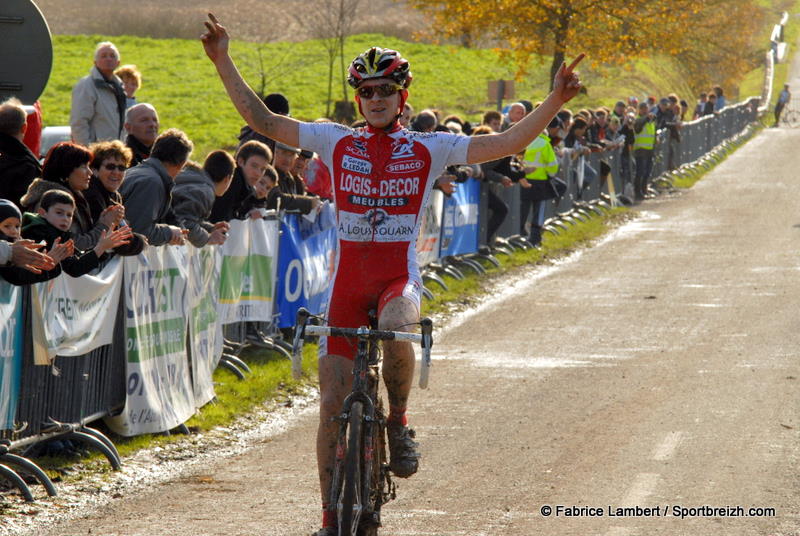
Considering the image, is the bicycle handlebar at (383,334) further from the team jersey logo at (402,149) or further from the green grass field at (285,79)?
the green grass field at (285,79)

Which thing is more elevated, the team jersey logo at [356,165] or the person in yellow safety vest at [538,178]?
the team jersey logo at [356,165]

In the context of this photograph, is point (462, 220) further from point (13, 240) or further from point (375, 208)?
point (375, 208)

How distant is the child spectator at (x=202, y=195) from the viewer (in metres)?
10.3

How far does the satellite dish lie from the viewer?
31.7ft

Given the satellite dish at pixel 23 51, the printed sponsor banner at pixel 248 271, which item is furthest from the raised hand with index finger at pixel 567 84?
the printed sponsor banner at pixel 248 271

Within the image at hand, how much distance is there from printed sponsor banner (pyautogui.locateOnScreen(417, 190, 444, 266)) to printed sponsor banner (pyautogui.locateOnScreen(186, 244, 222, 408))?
5.77m

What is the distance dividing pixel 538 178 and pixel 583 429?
38.6 ft

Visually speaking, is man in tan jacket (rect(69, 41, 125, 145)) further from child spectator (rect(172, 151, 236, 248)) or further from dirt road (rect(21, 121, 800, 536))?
dirt road (rect(21, 121, 800, 536))

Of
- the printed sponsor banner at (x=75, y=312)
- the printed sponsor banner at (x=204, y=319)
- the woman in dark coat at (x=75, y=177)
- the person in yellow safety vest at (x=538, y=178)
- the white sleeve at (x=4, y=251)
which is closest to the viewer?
the white sleeve at (x=4, y=251)

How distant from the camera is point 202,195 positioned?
10.6 m

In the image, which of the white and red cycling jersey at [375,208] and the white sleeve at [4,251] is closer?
the white and red cycling jersey at [375,208]

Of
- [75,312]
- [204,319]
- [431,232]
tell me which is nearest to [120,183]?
[75,312]

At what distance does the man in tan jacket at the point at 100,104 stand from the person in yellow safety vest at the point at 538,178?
8.97 metres

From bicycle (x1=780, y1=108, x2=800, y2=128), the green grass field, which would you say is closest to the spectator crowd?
the green grass field
